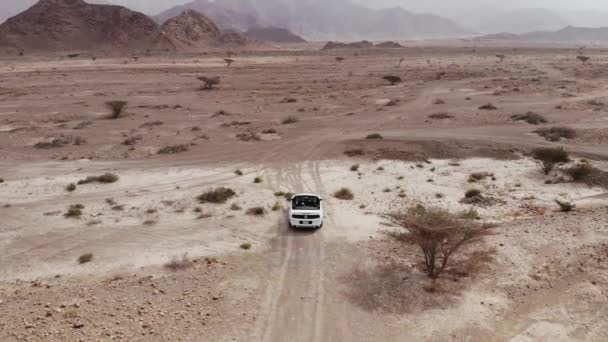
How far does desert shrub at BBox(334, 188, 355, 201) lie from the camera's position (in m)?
21.8

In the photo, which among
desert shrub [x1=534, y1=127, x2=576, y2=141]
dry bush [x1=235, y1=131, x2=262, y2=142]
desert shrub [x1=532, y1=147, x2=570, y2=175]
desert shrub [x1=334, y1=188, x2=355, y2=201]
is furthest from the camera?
dry bush [x1=235, y1=131, x2=262, y2=142]

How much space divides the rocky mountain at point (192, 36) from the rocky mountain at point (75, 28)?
6.05 metres

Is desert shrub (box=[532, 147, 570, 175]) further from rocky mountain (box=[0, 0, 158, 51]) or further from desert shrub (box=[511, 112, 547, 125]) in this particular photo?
rocky mountain (box=[0, 0, 158, 51])

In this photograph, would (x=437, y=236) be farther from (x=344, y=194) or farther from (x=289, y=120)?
(x=289, y=120)

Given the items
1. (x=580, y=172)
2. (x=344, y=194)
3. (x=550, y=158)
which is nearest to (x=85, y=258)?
(x=344, y=194)

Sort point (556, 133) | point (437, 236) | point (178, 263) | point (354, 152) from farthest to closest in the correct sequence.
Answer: point (556, 133), point (354, 152), point (178, 263), point (437, 236)

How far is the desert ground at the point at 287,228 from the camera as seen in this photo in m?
11.7

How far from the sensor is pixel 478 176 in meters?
24.4

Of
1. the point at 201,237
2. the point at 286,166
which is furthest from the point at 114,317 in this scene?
the point at 286,166

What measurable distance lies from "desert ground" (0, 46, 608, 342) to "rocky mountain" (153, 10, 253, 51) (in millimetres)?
109111

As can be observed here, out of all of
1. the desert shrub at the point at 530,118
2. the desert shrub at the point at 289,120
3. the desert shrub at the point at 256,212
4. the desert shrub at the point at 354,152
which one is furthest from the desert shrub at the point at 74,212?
the desert shrub at the point at 530,118

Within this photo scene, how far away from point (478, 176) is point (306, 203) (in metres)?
12.4

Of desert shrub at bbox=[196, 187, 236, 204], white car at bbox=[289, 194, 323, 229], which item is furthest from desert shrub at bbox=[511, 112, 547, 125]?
desert shrub at bbox=[196, 187, 236, 204]

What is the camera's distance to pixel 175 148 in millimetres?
30875
